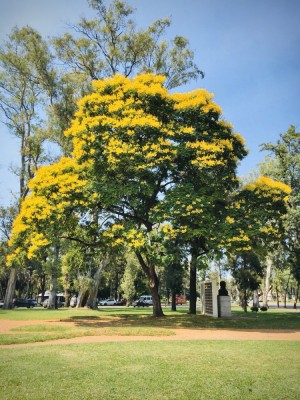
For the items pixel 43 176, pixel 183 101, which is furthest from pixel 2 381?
pixel 183 101

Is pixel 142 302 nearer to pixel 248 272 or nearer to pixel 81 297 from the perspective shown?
pixel 81 297

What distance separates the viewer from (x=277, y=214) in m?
19.7

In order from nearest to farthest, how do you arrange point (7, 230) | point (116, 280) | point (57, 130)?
point (57, 130), point (7, 230), point (116, 280)

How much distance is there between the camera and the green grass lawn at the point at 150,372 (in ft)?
19.9

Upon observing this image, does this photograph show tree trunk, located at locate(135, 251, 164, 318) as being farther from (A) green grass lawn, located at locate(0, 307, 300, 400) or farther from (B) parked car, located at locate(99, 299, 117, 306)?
(B) parked car, located at locate(99, 299, 117, 306)

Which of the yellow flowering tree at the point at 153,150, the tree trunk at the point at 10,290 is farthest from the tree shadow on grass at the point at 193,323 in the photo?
the tree trunk at the point at 10,290

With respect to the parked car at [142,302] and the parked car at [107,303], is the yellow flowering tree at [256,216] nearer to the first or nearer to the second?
the parked car at [142,302]

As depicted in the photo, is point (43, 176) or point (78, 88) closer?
point (43, 176)

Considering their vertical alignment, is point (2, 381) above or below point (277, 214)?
below

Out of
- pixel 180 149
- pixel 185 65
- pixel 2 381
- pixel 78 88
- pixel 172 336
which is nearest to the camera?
pixel 2 381

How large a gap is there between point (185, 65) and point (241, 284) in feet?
69.5

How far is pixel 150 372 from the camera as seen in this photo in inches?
290

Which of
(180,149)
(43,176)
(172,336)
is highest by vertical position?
(180,149)

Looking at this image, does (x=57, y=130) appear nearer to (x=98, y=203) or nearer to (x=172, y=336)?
(x=98, y=203)
